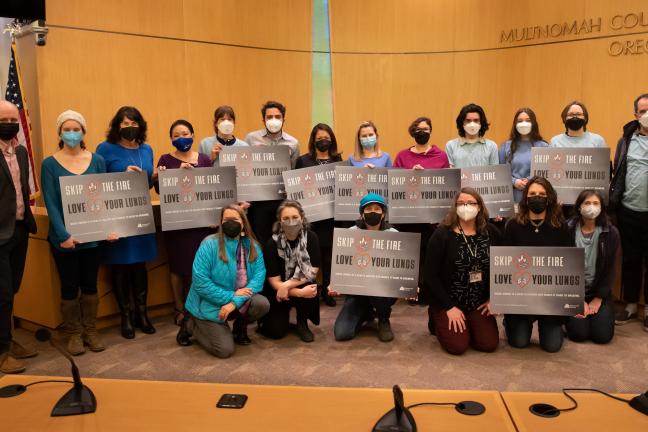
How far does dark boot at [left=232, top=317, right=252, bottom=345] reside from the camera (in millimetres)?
4289

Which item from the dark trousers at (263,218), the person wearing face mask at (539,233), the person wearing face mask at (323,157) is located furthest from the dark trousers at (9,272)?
the person wearing face mask at (539,233)

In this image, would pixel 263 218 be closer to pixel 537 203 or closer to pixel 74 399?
pixel 537 203

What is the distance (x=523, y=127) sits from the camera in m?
4.82

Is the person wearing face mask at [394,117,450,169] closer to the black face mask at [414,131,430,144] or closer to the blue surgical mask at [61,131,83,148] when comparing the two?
the black face mask at [414,131,430,144]

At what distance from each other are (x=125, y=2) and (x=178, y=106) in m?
1.22

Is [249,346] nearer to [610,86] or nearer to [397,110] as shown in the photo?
[397,110]

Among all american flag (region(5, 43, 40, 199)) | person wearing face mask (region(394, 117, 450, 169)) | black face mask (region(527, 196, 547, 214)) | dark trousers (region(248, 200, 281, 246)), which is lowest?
dark trousers (region(248, 200, 281, 246))

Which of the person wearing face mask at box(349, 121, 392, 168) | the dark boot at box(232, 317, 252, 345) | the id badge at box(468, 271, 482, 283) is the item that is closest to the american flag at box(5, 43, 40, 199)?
the dark boot at box(232, 317, 252, 345)

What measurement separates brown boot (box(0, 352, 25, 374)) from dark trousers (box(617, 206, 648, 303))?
471cm

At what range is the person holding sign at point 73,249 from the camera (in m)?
3.91

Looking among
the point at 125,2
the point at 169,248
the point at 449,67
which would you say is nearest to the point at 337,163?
the point at 169,248

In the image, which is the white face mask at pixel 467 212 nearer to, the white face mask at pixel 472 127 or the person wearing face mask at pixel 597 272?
the person wearing face mask at pixel 597 272

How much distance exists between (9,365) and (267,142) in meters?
2.60

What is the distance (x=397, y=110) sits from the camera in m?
7.98
